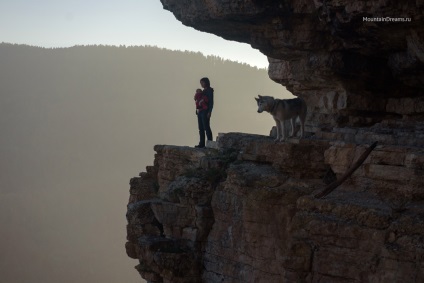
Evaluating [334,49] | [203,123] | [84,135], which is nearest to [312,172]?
[334,49]

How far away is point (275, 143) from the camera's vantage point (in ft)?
44.8

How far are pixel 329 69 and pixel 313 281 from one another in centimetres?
693

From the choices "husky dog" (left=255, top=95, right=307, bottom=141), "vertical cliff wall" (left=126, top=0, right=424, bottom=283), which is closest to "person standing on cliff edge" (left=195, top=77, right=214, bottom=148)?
"vertical cliff wall" (left=126, top=0, right=424, bottom=283)

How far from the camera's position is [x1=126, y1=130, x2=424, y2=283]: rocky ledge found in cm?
1040

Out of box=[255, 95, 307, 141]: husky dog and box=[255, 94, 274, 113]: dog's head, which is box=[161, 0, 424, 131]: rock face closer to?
box=[255, 95, 307, 141]: husky dog

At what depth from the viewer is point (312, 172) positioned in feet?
42.3

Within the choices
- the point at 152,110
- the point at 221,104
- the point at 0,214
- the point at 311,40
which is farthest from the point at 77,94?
the point at 311,40

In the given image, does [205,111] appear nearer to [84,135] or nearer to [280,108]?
[280,108]

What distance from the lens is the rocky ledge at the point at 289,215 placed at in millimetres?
10398

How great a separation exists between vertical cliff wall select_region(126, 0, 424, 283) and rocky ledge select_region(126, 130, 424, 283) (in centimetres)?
3

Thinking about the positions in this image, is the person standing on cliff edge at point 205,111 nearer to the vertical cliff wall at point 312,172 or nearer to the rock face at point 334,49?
the vertical cliff wall at point 312,172

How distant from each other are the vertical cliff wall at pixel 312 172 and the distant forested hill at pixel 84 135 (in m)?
67.9

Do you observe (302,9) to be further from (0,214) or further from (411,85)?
(0,214)

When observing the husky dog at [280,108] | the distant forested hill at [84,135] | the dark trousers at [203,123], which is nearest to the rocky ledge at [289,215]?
the husky dog at [280,108]
